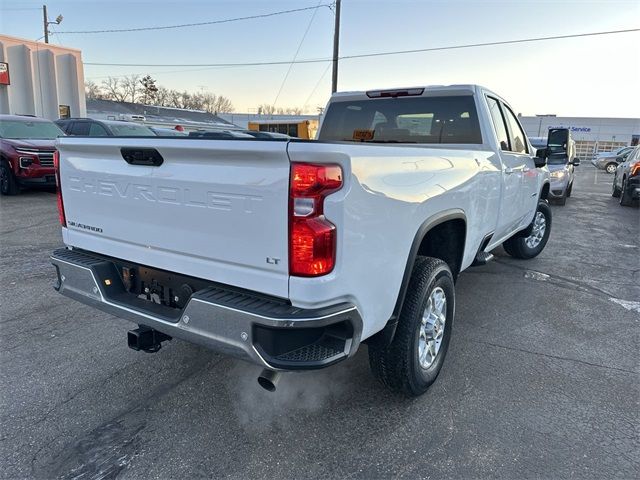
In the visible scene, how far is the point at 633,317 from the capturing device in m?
4.58

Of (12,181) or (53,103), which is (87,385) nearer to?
(12,181)

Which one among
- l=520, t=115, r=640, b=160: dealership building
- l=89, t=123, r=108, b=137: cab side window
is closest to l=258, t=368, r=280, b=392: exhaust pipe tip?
l=89, t=123, r=108, b=137: cab side window

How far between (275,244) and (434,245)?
1790mm

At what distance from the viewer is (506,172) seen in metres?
4.32

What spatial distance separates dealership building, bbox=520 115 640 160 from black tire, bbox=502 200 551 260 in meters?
53.0

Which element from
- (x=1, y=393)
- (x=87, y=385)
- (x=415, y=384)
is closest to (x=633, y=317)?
(x=415, y=384)

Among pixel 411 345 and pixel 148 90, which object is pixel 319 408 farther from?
pixel 148 90

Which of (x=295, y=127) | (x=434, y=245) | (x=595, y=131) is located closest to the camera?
(x=434, y=245)

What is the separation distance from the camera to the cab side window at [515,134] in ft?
16.1

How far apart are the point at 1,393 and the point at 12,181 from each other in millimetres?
9412

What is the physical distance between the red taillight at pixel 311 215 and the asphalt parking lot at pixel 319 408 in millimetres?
1169

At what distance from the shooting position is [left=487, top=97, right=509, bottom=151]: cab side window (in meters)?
4.37

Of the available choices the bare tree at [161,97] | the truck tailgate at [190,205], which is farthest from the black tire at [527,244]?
the bare tree at [161,97]

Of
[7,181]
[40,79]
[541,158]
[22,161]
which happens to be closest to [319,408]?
[541,158]
